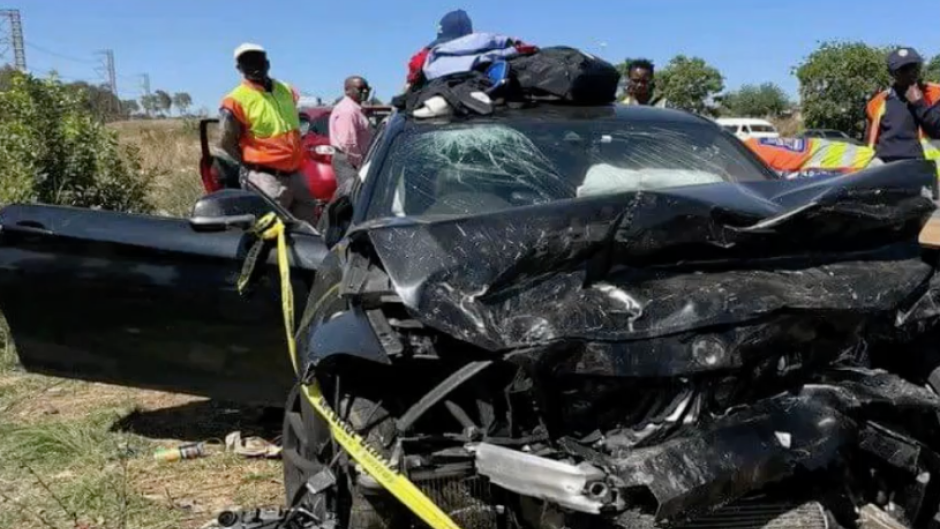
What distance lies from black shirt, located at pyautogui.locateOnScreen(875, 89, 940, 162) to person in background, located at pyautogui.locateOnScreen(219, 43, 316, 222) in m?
3.82

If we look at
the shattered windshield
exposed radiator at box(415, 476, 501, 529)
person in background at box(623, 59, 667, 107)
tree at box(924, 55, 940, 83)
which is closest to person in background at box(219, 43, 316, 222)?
person in background at box(623, 59, 667, 107)

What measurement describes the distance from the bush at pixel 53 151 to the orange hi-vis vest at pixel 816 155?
5896 mm

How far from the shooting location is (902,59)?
19.4ft

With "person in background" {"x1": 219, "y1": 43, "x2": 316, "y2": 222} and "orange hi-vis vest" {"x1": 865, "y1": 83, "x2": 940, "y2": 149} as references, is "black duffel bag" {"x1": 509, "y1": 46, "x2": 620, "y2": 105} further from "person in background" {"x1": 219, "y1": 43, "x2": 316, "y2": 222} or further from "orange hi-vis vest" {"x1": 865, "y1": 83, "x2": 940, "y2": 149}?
"orange hi-vis vest" {"x1": 865, "y1": 83, "x2": 940, "y2": 149}

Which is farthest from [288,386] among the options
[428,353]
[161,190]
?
[161,190]

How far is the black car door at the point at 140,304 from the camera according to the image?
3861 mm

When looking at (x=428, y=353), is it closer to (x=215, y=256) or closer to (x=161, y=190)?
(x=215, y=256)

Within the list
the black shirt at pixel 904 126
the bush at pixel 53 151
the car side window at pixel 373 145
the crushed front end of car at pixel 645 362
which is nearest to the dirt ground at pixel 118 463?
the car side window at pixel 373 145

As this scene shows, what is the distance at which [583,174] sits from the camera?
354 cm

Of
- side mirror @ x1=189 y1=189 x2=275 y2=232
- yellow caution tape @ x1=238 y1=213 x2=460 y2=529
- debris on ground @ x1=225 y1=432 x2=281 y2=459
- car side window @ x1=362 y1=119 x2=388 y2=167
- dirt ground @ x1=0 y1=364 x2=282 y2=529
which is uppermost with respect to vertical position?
car side window @ x1=362 y1=119 x2=388 y2=167

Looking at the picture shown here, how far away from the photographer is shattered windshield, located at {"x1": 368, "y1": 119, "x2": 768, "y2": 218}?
3.41 metres

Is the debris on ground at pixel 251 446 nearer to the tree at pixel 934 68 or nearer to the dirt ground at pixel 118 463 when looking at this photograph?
the dirt ground at pixel 118 463

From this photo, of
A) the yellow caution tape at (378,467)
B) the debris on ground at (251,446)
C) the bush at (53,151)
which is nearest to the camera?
the yellow caution tape at (378,467)

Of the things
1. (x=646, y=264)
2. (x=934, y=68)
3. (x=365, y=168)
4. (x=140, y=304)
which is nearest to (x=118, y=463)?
(x=140, y=304)
